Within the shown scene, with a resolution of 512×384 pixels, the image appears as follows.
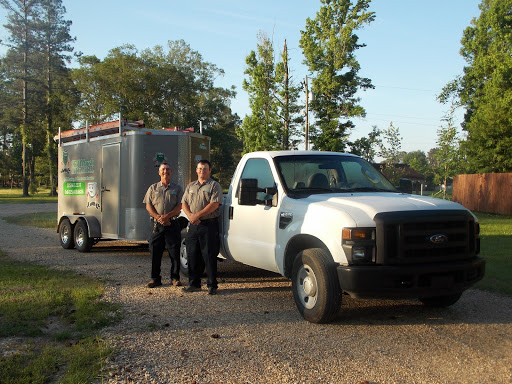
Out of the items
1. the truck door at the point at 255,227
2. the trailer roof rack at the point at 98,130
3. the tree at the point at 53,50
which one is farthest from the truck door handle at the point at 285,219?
the tree at the point at 53,50

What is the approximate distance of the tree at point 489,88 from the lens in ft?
97.0

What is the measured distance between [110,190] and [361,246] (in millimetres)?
7279

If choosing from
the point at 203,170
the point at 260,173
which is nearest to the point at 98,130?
the point at 203,170

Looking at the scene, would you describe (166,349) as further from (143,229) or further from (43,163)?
(43,163)

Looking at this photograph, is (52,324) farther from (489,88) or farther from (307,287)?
(489,88)

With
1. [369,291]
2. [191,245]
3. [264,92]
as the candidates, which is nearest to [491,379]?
[369,291]

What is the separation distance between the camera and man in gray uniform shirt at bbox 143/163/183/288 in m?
7.86

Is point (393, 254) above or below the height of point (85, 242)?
above

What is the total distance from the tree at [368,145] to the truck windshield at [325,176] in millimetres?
21859

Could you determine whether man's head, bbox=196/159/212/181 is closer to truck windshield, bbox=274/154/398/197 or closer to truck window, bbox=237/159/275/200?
truck window, bbox=237/159/275/200

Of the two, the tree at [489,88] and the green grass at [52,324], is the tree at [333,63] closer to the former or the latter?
the tree at [489,88]

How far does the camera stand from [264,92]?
26703 millimetres

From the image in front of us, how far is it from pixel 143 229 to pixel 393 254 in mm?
6394

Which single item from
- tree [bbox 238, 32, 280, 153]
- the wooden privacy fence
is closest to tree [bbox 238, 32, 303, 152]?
tree [bbox 238, 32, 280, 153]
